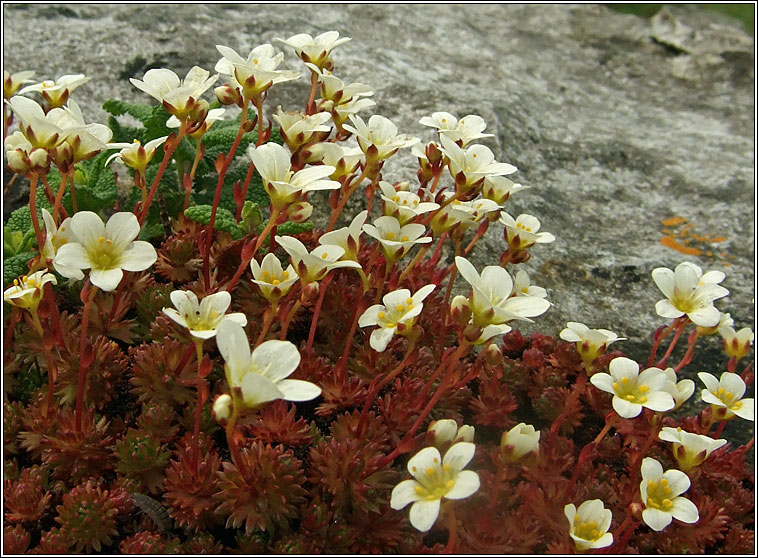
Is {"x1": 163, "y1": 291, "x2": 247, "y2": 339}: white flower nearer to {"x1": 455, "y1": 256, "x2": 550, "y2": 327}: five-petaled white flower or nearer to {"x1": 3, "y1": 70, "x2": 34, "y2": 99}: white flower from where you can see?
{"x1": 455, "y1": 256, "x2": 550, "y2": 327}: five-petaled white flower

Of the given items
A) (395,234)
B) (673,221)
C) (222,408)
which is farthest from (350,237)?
(673,221)

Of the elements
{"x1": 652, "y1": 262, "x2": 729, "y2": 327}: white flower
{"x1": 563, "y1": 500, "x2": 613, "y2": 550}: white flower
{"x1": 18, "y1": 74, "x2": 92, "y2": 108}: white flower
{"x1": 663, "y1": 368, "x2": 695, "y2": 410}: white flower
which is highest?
{"x1": 18, "y1": 74, "x2": 92, "y2": 108}: white flower

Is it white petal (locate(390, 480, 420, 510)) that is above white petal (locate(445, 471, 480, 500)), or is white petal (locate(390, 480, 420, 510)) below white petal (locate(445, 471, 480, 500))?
below

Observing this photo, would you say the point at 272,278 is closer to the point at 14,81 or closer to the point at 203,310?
the point at 203,310

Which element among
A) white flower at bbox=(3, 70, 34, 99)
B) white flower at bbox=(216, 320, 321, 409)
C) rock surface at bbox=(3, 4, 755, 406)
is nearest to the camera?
white flower at bbox=(216, 320, 321, 409)

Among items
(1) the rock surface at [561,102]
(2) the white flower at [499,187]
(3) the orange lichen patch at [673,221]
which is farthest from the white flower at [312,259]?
(3) the orange lichen patch at [673,221]

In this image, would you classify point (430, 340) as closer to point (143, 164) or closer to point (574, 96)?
point (143, 164)

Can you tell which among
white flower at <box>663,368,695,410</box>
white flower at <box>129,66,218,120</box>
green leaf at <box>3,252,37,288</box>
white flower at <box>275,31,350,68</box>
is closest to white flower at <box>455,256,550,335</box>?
white flower at <box>663,368,695,410</box>

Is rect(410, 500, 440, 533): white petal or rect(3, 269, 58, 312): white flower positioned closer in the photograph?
rect(410, 500, 440, 533): white petal
